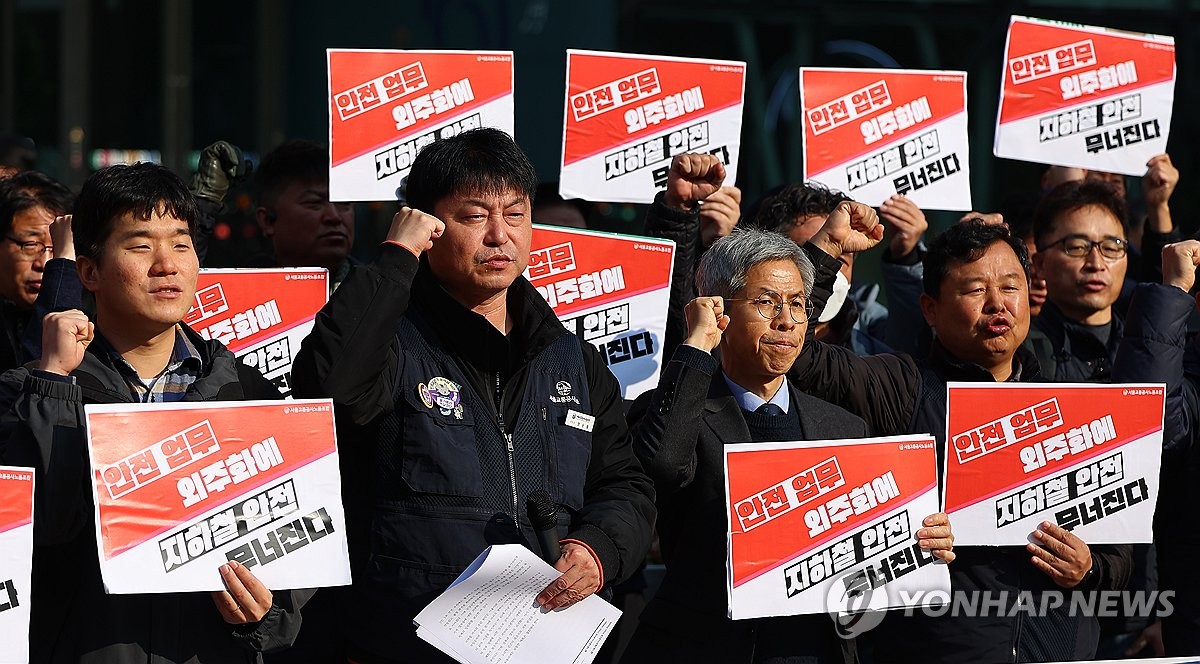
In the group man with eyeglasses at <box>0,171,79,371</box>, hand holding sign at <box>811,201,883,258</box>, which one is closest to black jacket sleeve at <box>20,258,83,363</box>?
man with eyeglasses at <box>0,171,79,371</box>

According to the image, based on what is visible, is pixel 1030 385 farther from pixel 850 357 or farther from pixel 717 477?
pixel 717 477

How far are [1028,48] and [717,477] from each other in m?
2.57

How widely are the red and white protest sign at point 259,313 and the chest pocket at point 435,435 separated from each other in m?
1.17

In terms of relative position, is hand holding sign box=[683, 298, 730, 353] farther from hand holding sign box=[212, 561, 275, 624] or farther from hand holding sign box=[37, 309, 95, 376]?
hand holding sign box=[37, 309, 95, 376]

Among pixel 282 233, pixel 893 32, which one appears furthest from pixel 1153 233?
pixel 893 32

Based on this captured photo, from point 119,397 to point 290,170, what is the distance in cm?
207

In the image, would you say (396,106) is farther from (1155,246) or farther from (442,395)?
(1155,246)

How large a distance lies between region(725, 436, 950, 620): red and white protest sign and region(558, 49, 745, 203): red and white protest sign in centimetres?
155

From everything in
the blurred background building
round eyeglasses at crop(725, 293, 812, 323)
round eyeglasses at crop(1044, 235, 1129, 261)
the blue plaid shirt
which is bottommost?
the blue plaid shirt

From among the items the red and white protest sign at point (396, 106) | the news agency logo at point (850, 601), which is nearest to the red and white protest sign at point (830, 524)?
the news agency logo at point (850, 601)

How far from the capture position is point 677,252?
4871mm

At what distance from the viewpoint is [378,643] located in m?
3.43

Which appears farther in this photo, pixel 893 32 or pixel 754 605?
pixel 893 32

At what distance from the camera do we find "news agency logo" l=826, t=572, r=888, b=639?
12.4 ft
